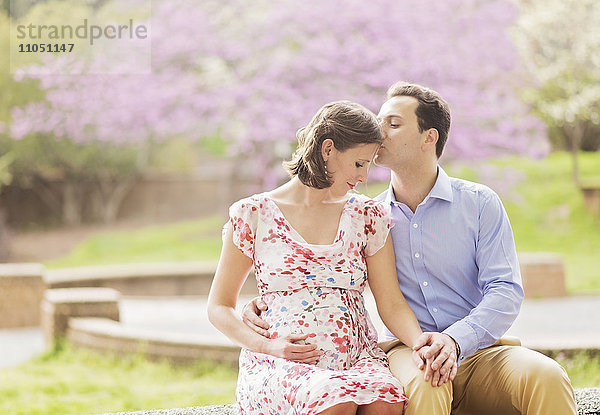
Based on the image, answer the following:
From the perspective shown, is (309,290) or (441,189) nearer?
(309,290)

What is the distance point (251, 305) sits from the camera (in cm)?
214

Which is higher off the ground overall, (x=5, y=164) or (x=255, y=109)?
(x=255, y=109)

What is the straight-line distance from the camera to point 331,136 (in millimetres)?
2043

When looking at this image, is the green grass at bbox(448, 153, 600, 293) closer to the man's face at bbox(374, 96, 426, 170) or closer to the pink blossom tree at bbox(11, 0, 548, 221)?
the pink blossom tree at bbox(11, 0, 548, 221)

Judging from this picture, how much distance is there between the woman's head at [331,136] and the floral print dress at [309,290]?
137mm

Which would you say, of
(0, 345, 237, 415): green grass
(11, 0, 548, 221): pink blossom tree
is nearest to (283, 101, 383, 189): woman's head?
(0, 345, 237, 415): green grass

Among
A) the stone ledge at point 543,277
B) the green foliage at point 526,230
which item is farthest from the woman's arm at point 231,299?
the green foliage at point 526,230

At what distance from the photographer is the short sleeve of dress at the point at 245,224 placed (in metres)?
2.08

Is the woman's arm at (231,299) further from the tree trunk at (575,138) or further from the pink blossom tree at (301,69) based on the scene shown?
the tree trunk at (575,138)

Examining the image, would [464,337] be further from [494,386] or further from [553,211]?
[553,211]

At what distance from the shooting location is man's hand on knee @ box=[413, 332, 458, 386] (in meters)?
1.93

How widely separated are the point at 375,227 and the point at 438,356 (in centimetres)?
39

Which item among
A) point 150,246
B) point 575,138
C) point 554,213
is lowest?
point 150,246

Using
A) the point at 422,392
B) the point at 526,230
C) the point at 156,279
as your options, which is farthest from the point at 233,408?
the point at 526,230
